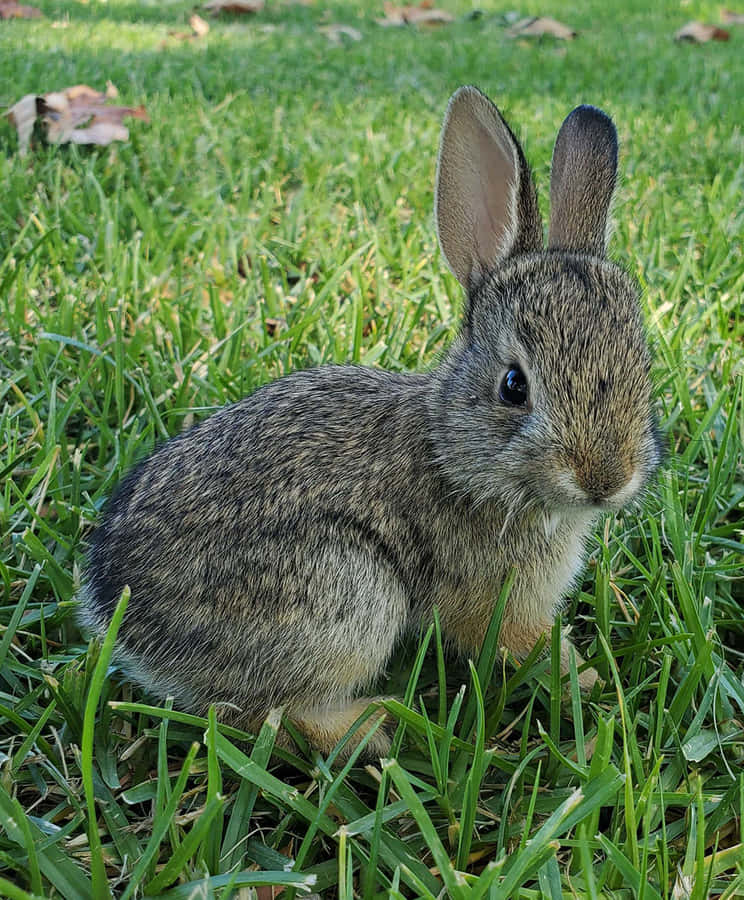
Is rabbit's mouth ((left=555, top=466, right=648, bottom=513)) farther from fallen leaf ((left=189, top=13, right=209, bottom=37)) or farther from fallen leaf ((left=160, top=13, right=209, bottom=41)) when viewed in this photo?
fallen leaf ((left=189, top=13, right=209, bottom=37))

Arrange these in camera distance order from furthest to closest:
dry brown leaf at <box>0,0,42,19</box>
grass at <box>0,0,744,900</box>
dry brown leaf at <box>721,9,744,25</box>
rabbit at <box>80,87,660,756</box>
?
dry brown leaf at <box>721,9,744,25</box>, dry brown leaf at <box>0,0,42,19</box>, rabbit at <box>80,87,660,756</box>, grass at <box>0,0,744,900</box>

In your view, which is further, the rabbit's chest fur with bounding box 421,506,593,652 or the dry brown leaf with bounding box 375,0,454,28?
the dry brown leaf with bounding box 375,0,454,28

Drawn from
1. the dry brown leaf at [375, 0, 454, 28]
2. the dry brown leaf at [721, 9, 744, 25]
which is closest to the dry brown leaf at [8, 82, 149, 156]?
the dry brown leaf at [375, 0, 454, 28]

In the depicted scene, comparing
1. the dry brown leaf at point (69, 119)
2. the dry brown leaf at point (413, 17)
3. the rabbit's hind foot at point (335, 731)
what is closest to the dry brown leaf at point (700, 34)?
the dry brown leaf at point (413, 17)

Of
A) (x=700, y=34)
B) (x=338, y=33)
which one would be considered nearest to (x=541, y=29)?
(x=700, y=34)

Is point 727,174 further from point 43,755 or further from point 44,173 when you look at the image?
point 43,755

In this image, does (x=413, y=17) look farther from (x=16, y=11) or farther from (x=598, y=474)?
(x=598, y=474)
